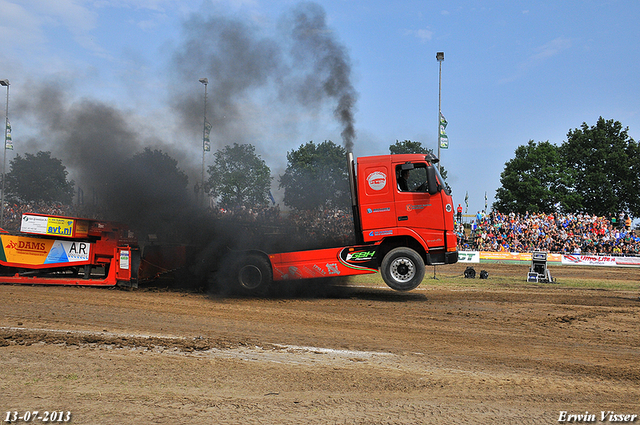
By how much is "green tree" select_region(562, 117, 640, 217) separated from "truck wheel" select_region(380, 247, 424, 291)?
36323 millimetres

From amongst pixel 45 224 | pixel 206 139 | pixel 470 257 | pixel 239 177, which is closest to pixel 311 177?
pixel 239 177

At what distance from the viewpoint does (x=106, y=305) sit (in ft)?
28.8

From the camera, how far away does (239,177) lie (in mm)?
15312

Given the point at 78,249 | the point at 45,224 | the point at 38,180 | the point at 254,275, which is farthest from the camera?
the point at 38,180

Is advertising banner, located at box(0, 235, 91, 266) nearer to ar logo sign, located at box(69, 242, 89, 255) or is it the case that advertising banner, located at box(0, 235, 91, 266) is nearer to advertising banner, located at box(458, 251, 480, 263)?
ar logo sign, located at box(69, 242, 89, 255)

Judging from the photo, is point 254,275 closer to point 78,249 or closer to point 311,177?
point 78,249

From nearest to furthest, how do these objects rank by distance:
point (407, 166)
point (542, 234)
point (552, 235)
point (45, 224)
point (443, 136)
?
point (407, 166) < point (45, 224) < point (443, 136) < point (552, 235) < point (542, 234)

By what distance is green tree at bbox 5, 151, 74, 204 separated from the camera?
15586mm

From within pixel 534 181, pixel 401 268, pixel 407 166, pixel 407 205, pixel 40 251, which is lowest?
pixel 401 268

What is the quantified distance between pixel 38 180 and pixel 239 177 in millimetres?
11600

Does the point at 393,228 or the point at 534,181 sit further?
the point at 534,181

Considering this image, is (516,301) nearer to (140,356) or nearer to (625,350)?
(625,350)

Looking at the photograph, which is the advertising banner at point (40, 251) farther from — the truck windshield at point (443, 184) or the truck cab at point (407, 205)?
the truck windshield at point (443, 184)

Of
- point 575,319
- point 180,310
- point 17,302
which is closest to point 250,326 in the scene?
point 180,310
